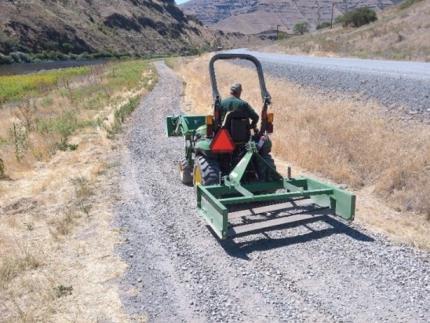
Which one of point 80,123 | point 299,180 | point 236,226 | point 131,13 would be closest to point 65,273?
point 236,226

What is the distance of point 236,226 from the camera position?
6.42 meters

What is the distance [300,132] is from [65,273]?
7533 mm

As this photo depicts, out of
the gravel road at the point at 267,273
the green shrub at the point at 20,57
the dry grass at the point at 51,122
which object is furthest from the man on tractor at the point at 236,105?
the green shrub at the point at 20,57

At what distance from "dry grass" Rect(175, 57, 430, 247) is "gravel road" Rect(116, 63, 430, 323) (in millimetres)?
975

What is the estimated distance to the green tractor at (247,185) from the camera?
6.63m

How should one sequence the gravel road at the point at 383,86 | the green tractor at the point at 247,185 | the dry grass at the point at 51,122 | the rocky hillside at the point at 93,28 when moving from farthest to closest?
the rocky hillside at the point at 93,28 < the gravel road at the point at 383,86 < the dry grass at the point at 51,122 < the green tractor at the point at 247,185

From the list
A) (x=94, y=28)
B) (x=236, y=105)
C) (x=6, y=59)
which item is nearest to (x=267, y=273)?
(x=236, y=105)

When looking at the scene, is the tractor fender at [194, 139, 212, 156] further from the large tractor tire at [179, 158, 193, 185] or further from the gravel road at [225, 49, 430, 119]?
the gravel road at [225, 49, 430, 119]

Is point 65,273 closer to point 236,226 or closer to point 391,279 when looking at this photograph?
point 236,226

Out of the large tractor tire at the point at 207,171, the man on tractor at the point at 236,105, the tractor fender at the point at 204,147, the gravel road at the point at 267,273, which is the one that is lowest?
the gravel road at the point at 267,273

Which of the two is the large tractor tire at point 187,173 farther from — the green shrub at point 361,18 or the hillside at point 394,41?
the green shrub at point 361,18

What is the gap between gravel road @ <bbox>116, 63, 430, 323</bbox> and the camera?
4.85 m

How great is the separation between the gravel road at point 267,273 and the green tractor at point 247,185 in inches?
11.3

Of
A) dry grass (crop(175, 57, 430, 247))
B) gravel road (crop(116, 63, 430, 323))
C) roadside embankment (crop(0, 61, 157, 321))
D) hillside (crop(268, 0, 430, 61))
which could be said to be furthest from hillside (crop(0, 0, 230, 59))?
gravel road (crop(116, 63, 430, 323))
